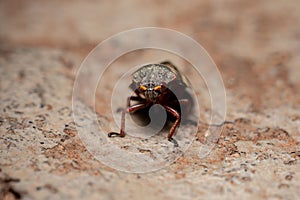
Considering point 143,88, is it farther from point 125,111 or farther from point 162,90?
point 125,111

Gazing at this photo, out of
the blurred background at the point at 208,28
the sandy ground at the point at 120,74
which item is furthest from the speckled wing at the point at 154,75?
the blurred background at the point at 208,28

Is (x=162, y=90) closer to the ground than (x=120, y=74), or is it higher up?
closer to the ground

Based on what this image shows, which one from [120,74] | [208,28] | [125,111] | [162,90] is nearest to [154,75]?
[162,90]

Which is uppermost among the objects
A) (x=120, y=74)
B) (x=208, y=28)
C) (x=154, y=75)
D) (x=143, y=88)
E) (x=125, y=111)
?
(x=208, y=28)

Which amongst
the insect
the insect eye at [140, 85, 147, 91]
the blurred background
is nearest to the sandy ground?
the blurred background

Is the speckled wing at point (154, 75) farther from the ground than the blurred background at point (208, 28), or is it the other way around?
the blurred background at point (208, 28)

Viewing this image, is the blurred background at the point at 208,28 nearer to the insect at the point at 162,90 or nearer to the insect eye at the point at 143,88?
the insect at the point at 162,90
